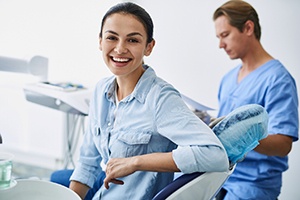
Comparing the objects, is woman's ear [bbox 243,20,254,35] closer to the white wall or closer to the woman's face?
the white wall

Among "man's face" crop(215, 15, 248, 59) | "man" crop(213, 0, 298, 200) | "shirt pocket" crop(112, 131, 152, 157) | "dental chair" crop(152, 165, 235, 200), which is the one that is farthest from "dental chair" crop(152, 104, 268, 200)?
"man's face" crop(215, 15, 248, 59)

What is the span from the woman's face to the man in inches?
23.4

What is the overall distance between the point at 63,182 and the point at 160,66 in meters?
1.26

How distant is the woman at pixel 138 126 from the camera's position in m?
0.81

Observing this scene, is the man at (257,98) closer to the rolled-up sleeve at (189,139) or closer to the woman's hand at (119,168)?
the rolled-up sleeve at (189,139)

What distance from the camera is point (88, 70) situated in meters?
2.40

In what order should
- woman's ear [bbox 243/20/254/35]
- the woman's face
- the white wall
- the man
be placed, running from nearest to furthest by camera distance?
the woman's face
the man
woman's ear [bbox 243/20/254/35]
the white wall

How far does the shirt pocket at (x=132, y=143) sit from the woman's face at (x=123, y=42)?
168 millimetres

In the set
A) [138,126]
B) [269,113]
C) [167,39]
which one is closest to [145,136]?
[138,126]

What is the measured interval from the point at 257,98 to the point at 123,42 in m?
0.72

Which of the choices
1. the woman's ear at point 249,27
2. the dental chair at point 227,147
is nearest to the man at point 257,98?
the woman's ear at point 249,27

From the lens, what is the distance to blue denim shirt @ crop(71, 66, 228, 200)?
0.80 meters

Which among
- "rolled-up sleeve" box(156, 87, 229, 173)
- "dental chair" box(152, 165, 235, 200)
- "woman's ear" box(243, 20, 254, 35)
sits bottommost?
"dental chair" box(152, 165, 235, 200)

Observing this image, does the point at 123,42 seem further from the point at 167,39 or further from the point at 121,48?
the point at 167,39
